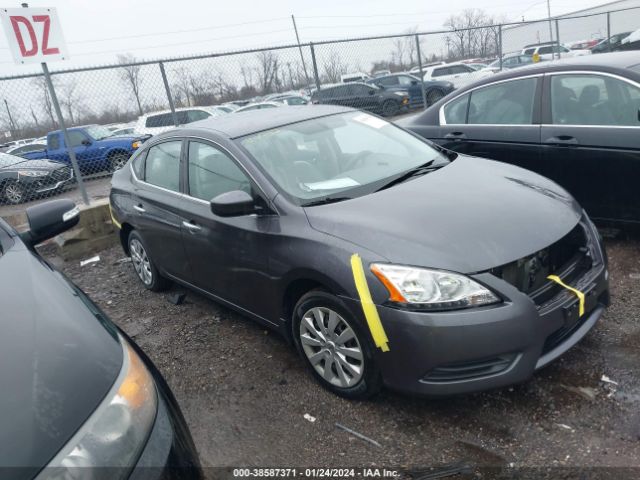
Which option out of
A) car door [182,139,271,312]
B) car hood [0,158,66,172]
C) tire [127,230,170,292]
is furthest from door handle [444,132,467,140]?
car hood [0,158,66,172]

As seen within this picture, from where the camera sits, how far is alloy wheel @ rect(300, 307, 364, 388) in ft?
9.50

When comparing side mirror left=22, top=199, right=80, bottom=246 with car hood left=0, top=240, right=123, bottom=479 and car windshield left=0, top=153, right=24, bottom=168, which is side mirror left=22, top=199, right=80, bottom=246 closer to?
car hood left=0, top=240, right=123, bottom=479

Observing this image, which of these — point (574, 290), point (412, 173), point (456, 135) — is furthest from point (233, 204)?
point (456, 135)

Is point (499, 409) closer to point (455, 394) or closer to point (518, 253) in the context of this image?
point (455, 394)

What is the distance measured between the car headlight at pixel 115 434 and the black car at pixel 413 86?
1763 centimetres

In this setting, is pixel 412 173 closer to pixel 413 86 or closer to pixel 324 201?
pixel 324 201

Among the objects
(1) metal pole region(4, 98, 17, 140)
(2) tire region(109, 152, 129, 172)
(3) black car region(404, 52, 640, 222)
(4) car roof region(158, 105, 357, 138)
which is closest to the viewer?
(4) car roof region(158, 105, 357, 138)

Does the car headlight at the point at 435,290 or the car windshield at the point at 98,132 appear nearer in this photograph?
the car headlight at the point at 435,290

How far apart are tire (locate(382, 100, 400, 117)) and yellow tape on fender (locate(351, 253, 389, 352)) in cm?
1501

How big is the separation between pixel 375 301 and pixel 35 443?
5.27 ft

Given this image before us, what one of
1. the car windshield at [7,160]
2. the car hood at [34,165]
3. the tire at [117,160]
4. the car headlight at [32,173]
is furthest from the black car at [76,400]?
the car windshield at [7,160]

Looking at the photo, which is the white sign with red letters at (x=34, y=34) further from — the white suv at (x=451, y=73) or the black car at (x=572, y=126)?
the white suv at (x=451, y=73)

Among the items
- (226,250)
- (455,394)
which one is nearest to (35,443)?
(455,394)

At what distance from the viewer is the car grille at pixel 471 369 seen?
8.43 ft
